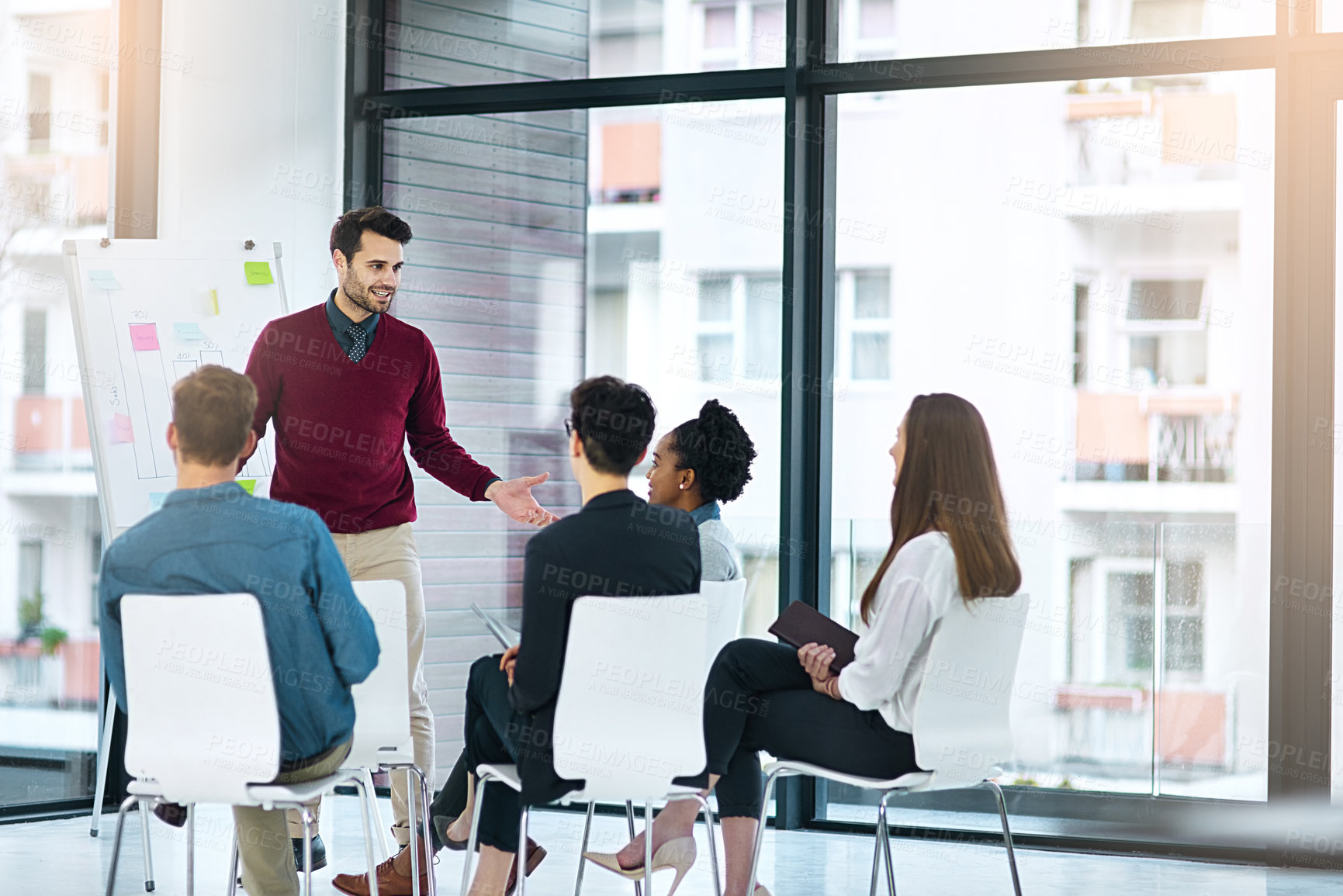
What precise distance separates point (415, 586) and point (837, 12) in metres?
2.16

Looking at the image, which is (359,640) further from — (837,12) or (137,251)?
(837,12)

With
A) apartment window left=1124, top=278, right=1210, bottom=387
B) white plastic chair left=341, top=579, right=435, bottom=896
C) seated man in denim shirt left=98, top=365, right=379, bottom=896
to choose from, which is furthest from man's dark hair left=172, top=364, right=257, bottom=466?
apartment window left=1124, top=278, right=1210, bottom=387

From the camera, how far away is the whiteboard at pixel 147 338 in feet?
12.0

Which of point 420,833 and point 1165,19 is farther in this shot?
point 1165,19

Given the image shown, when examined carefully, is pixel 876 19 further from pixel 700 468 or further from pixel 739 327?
pixel 700 468

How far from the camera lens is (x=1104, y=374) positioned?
3994 mm

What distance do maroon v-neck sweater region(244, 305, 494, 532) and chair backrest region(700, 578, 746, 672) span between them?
2.86 feet

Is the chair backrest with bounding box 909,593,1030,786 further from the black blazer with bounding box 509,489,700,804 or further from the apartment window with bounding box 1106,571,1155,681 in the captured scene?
the apartment window with bounding box 1106,571,1155,681

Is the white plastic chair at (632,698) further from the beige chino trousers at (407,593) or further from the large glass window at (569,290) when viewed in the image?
the large glass window at (569,290)

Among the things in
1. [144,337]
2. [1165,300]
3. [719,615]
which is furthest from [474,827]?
[1165,300]

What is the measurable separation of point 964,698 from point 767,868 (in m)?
1.20

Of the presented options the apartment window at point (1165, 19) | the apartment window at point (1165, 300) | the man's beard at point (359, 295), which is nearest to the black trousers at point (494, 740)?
the man's beard at point (359, 295)

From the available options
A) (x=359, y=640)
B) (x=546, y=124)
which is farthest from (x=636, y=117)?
(x=359, y=640)

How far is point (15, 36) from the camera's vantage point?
4.11 m
